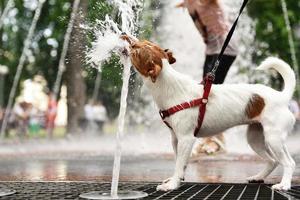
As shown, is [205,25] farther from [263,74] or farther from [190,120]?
[263,74]

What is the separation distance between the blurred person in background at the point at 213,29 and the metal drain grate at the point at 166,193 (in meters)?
3.29

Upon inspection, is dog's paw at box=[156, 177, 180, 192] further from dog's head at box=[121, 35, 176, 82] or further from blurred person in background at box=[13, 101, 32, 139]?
blurred person in background at box=[13, 101, 32, 139]

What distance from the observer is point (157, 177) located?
7.30 meters

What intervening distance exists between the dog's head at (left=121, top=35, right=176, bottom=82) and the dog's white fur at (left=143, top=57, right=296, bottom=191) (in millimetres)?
126

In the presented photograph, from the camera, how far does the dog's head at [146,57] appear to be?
5637 millimetres

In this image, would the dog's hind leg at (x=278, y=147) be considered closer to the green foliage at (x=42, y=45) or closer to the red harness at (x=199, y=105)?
the red harness at (x=199, y=105)

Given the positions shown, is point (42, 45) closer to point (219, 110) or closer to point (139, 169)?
point (139, 169)

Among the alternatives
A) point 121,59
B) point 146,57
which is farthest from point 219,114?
point 121,59

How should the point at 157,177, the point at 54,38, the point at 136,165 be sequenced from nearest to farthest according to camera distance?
the point at 157,177
the point at 136,165
the point at 54,38

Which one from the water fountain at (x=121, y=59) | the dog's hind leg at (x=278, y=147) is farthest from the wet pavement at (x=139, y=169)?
the water fountain at (x=121, y=59)

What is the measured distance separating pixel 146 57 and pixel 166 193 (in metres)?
1.16

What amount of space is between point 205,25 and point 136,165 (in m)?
2.20

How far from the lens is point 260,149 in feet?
22.1

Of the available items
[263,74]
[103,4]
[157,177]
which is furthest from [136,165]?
[263,74]
